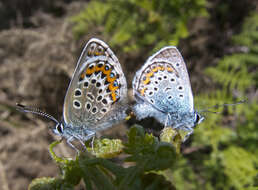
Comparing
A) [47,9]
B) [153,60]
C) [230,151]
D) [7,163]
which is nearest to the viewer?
[153,60]

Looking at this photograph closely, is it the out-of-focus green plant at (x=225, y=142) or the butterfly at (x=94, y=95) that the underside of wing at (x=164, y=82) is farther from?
the out-of-focus green plant at (x=225, y=142)

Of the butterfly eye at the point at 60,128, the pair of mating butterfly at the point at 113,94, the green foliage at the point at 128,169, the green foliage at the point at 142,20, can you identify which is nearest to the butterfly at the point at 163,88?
the pair of mating butterfly at the point at 113,94

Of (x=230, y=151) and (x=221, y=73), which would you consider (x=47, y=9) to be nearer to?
(x=221, y=73)

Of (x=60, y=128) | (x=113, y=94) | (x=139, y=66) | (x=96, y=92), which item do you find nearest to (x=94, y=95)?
(x=96, y=92)

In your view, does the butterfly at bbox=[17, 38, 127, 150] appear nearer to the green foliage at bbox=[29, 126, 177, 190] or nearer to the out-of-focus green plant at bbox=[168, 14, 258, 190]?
the green foliage at bbox=[29, 126, 177, 190]

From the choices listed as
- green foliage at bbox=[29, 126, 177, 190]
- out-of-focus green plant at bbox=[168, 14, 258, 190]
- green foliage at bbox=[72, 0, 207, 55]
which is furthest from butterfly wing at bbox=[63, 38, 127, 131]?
green foliage at bbox=[72, 0, 207, 55]

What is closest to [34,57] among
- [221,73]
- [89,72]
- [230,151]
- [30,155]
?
[30,155]

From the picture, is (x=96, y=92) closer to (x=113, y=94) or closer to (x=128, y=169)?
(x=113, y=94)
